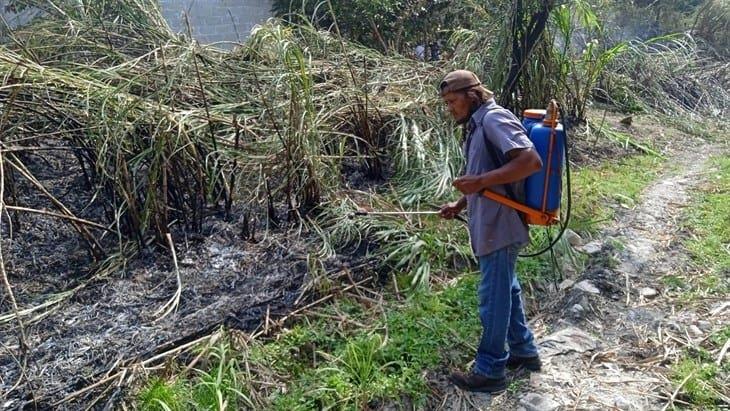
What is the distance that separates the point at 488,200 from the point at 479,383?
0.85 m

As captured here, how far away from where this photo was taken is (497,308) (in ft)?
10.2

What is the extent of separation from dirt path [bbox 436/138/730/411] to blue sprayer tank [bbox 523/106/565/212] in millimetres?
902

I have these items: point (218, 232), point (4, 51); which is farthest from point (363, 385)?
point (4, 51)

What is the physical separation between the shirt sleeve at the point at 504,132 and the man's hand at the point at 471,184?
0.16 m

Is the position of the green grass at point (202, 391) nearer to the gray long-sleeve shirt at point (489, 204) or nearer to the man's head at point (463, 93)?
the gray long-sleeve shirt at point (489, 204)

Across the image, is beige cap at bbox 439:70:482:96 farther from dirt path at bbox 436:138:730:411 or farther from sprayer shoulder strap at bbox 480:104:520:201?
dirt path at bbox 436:138:730:411

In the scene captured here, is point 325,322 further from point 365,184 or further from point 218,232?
point 365,184

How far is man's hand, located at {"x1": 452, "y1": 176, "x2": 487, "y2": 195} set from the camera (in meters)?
2.96

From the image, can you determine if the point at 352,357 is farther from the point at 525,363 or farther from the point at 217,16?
the point at 217,16

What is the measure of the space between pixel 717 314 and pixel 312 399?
2341 millimetres

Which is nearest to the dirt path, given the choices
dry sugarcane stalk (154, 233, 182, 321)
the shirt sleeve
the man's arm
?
the man's arm

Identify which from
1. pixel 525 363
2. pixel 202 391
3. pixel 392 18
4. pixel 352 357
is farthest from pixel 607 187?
pixel 392 18

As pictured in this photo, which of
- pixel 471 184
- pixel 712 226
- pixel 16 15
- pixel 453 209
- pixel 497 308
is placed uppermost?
pixel 16 15

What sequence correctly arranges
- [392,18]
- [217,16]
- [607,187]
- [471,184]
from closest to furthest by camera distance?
[471,184], [607,187], [392,18], [217,16]
